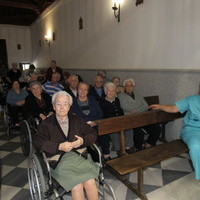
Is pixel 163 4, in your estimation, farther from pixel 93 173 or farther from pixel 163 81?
pixel 93 173

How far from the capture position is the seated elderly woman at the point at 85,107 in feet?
8.33

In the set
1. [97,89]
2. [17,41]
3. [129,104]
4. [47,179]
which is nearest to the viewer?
[47,179]

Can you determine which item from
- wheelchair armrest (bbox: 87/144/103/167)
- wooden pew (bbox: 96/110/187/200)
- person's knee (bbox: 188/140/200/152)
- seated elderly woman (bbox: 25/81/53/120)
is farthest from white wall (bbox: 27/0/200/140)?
wheelchair armrest (bbox: 87/144/103/167)

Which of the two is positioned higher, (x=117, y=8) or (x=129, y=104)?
(x=117, y=8)

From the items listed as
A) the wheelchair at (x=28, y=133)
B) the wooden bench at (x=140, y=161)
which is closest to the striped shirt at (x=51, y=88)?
the wheelchair at (x=28, y=133)

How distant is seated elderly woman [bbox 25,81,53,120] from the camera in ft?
9.15

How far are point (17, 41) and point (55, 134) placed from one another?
9.34 metres

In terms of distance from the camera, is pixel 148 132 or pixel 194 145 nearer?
pixel 194 145

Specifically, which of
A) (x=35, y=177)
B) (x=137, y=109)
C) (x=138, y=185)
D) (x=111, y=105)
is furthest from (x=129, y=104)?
(x=35, y=177)

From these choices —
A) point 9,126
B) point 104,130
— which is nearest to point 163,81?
point 104,130

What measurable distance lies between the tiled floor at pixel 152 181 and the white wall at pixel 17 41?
26.1 ft

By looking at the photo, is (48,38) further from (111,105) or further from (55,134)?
(55,134)

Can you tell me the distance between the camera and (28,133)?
2.62m

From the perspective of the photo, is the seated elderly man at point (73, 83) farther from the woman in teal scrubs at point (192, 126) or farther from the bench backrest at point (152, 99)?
the woman in teal scrubs at point (192, 126)
